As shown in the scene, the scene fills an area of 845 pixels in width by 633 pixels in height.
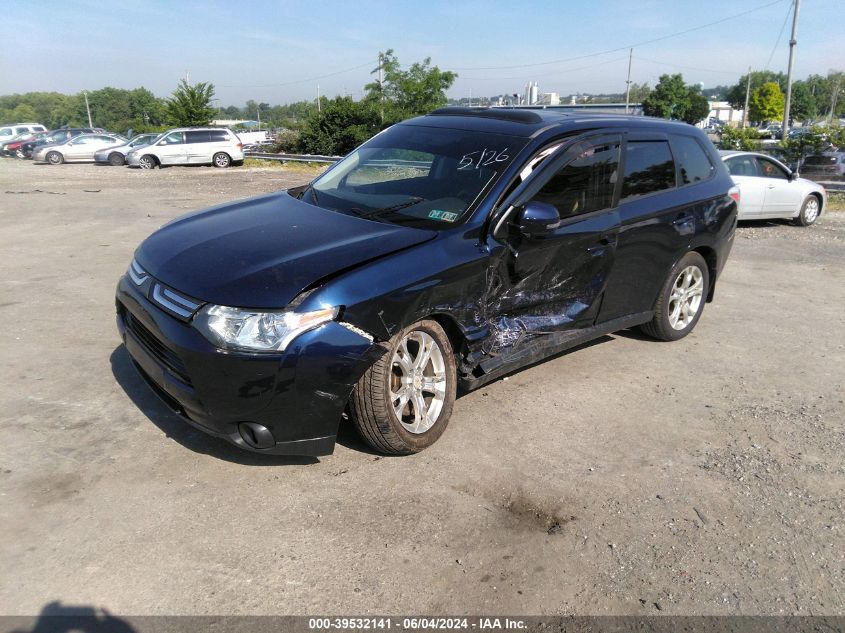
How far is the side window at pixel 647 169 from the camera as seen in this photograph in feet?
16.6

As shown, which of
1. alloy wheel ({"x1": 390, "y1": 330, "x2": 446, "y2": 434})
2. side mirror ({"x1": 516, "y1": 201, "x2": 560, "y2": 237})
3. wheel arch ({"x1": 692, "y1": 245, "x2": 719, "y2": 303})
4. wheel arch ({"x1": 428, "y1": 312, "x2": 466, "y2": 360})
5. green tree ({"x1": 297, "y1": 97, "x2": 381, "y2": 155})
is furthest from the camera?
green tree ({"x1": 297, "y1": 97, "x2": 381, "y2": 155})

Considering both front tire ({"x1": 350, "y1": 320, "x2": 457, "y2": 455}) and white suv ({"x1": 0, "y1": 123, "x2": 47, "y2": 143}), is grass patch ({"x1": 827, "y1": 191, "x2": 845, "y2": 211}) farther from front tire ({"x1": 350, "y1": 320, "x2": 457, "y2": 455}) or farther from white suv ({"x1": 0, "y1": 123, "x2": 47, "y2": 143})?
white suv ({"x1": 0, "y1": 123, "x2": 47, "y2": 143})

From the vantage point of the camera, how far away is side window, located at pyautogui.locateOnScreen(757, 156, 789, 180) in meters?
12.4

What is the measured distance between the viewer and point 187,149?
1005 inches

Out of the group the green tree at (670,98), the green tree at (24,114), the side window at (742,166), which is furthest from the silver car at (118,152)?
the green tree at (24,114)

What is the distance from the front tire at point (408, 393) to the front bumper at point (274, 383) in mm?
152

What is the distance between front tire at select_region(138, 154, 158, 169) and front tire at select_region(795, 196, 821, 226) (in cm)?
2181

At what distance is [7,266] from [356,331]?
21.4ft

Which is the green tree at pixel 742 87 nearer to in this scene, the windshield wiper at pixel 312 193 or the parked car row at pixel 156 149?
the parked car row at pixel 156 149

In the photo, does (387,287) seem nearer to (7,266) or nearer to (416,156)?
(416,156)

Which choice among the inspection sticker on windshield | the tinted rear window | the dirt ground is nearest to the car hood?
the inspection sticker on windshield

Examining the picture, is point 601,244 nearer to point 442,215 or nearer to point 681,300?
point 442,215

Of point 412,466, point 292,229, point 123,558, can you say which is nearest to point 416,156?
point 292,229

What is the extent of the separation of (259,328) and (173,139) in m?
25.0
